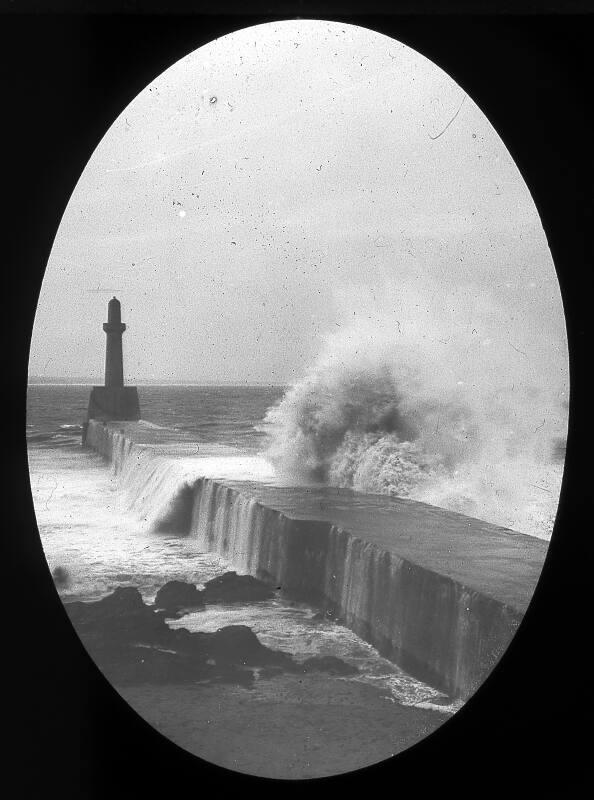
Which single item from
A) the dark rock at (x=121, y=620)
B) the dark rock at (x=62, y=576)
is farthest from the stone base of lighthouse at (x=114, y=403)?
the dark rock at (x=62, y=576)

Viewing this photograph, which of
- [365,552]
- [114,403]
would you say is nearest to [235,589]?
[365,552]

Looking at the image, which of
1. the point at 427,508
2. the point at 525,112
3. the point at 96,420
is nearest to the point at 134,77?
the point at 525,112

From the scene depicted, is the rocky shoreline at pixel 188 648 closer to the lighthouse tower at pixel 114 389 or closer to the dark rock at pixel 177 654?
the dark rock at pixel 177 654

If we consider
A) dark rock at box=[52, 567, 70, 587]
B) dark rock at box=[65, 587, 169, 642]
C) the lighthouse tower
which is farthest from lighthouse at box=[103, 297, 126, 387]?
dark rock at box=[52, 567, 70, 587]

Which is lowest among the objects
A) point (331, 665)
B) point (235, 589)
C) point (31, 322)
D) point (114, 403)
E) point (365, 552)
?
point (331, 665)

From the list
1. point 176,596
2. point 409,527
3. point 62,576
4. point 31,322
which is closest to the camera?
point 31,322

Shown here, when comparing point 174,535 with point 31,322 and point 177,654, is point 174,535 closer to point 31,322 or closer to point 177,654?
point 177,654

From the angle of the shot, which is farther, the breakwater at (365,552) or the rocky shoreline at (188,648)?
the rocky shoreline at (188,648)

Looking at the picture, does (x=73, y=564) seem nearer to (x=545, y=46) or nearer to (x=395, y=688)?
(x=395, y=688)
